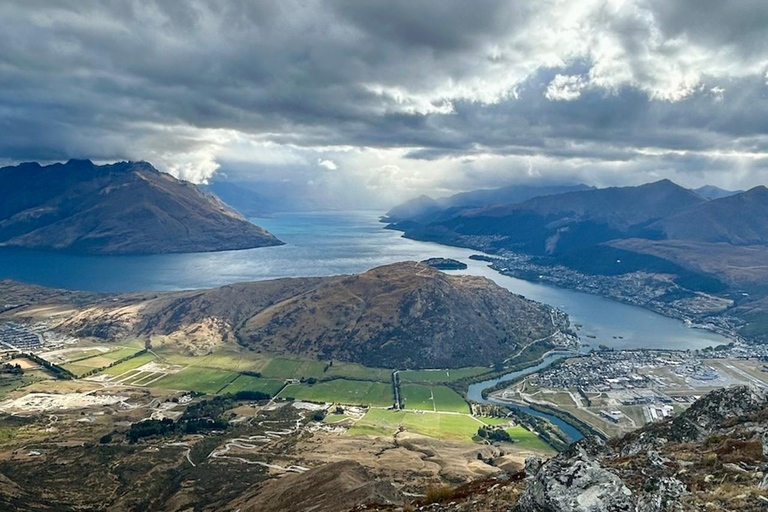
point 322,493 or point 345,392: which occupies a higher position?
point 322,493

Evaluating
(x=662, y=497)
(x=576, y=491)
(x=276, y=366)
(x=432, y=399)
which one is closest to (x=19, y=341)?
(x=276, y=366)

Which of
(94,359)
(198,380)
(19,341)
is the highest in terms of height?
(19,341)

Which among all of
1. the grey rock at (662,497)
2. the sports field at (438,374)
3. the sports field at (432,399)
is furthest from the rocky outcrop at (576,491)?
the sports field at (438,374)

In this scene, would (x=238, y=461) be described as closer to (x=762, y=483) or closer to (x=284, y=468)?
(x=284, y=468)

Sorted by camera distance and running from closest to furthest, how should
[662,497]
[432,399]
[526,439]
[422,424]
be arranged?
[662,497], [526,439], [422,424], [432,399]

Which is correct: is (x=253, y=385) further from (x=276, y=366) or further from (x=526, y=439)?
(x=526, y=439)

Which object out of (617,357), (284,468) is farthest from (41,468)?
(617,357)

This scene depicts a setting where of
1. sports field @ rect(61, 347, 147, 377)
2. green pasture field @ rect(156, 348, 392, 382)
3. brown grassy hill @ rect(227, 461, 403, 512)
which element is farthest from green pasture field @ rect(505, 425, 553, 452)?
sports field @ rect(61, 347, 147, 377)

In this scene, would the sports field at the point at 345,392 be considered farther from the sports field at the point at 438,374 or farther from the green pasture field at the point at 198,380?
the green pasture field at the point at 198,380
